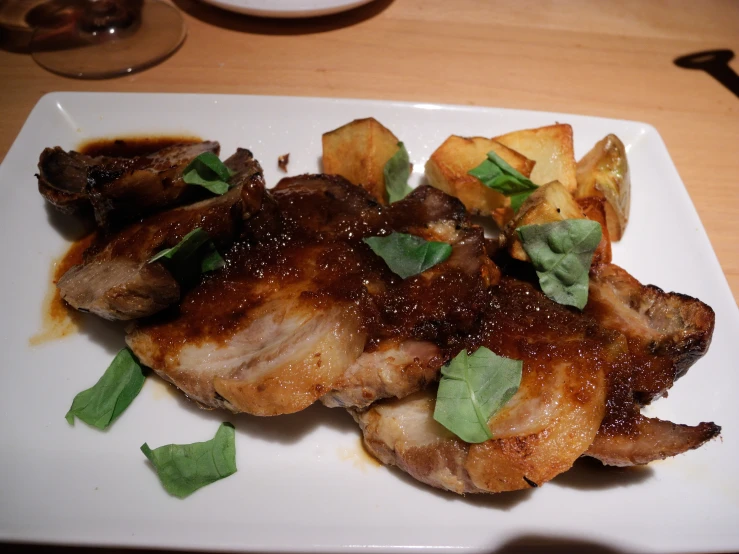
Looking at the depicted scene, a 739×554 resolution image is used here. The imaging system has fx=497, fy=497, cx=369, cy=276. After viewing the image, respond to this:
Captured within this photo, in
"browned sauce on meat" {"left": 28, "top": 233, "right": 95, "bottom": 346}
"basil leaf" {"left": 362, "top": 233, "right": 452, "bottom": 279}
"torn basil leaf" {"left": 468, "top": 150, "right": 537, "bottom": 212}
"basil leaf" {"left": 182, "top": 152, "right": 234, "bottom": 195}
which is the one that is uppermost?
"torn basil leaf" {"left": 468, "top": 150, "right": 537, "bottom": 212}

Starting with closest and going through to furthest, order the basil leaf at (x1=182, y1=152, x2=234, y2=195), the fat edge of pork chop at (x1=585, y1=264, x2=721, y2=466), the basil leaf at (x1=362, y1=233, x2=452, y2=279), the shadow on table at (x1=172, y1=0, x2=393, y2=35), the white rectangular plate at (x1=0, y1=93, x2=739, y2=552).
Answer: the white rectangular plate at (x1=0, y1=93, x2=739, y2=552) < the fat edge of pork chop at (x1=585, y1=264, x2=721, y2=466) < the basil leaf at (x1=362, y1=233, x2=452, y2=279) < the basil leaf at (x1=182, y1=152, x2=234, y2=195) < the shadow on table at (x1=172, y1=0, x2=393, y2=35)

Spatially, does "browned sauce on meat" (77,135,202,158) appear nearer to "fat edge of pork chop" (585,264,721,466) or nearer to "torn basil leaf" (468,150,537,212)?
"torn basil leaf" (468,150,537,212)

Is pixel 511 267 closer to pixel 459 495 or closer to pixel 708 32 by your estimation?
pixel 459 495

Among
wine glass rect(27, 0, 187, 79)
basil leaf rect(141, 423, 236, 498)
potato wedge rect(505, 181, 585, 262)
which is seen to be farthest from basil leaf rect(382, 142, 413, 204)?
wine glass rect(27, 0, 187, 79)

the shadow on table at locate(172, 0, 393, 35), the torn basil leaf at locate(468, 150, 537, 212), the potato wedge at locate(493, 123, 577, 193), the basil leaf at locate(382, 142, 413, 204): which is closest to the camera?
the torn basil leaf at locate(468, 150, 537, 212)

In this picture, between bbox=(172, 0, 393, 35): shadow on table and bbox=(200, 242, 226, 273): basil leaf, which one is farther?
bbox=(172, 0, 393, 35): shadow on table

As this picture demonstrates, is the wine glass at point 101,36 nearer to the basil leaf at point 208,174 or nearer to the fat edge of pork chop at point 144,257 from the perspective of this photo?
the basil leaf at point 208,174
